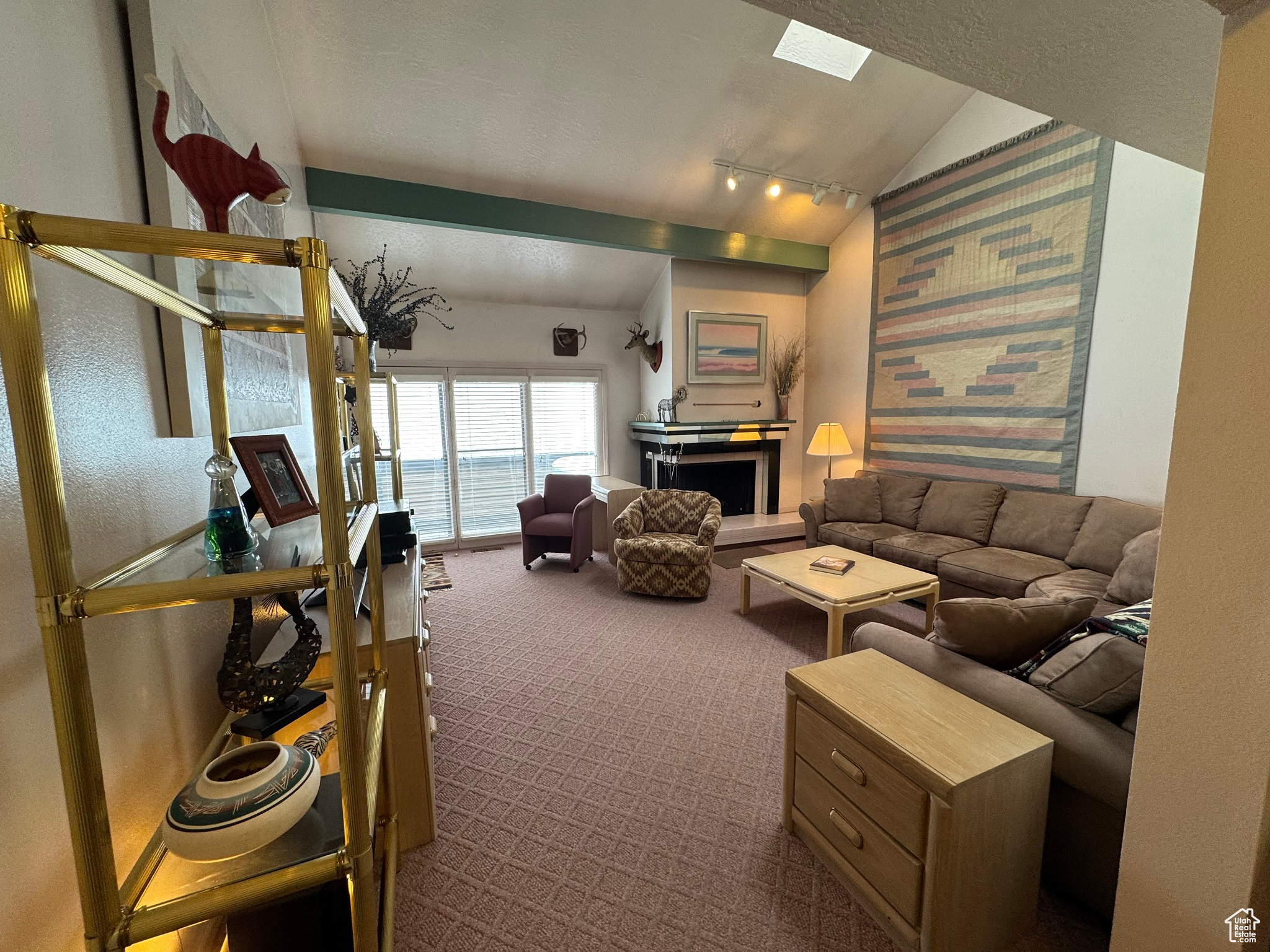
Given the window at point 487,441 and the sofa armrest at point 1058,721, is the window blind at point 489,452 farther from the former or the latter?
the sofa armrest at point 1058,721

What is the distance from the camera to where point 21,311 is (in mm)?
587

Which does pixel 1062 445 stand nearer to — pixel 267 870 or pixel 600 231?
pixel 600 231

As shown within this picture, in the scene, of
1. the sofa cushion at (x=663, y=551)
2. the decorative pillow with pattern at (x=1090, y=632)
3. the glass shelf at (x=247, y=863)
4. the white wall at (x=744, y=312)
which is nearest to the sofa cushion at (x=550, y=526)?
the sofa cushion at (x=663, y=551)

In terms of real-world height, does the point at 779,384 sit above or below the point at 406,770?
above

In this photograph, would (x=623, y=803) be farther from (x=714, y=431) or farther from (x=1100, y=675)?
(x=714, y=431)

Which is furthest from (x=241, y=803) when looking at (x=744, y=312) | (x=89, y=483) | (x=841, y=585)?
(x=744, y=312)

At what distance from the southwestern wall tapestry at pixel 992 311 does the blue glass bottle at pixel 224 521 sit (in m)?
4.49

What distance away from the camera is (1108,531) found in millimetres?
3053

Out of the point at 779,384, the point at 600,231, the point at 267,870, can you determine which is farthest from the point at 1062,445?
the point at 267,870

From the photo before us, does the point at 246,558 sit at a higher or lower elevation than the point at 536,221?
lower

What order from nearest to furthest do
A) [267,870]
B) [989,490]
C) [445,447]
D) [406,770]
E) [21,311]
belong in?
1. [21,311]
2. [267,870]
3. [406,770]
4. [989,490]
5. [445,447]

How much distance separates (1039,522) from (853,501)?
1296 mm

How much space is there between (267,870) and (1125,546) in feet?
13.0

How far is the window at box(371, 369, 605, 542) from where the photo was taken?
16.7 ft
